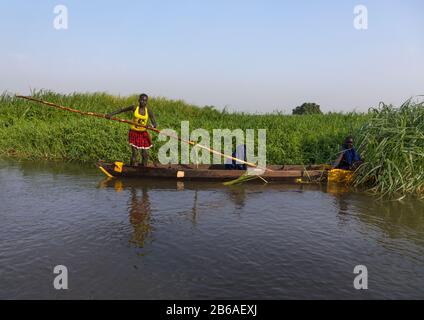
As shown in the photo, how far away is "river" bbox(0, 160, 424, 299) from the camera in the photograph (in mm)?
4316

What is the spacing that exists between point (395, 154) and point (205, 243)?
5406 mm

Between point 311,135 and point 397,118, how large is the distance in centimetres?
350

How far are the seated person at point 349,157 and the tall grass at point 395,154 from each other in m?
0.25

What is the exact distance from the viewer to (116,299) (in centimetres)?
403

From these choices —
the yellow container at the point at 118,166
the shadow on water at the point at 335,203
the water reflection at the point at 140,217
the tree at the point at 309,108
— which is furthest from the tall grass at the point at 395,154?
the tree at the point at 309,108

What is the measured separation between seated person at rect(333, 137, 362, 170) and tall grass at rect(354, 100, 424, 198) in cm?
25

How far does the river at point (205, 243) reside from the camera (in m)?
4.32

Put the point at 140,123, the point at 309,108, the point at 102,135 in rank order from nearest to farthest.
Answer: the point at 140,123 → the point at 102,135 → the point at 309,108

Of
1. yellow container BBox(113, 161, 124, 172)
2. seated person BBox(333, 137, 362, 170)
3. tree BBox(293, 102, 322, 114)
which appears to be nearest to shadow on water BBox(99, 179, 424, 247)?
yellow container BBox(113, 161, 124, 172)

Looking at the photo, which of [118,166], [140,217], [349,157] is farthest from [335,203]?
[118,166]

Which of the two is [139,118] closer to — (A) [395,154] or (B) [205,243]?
(B) [205,243]

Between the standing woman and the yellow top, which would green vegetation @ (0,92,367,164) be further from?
the yellow top

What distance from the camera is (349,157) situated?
986cm

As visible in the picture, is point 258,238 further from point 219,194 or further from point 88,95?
point 88,95
